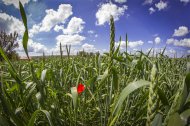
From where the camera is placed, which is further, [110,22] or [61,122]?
[61,122]

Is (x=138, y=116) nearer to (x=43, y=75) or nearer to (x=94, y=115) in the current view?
(x=94, y=115)

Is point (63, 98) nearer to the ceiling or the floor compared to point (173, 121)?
nearer to the floor

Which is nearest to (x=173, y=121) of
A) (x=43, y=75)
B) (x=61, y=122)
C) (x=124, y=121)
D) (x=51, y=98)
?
(x=124, y=121)

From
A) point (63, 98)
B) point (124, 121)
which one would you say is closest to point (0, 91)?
point (124, 121)

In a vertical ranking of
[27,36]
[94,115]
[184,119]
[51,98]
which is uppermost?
[27,36]

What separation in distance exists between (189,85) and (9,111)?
0.63m

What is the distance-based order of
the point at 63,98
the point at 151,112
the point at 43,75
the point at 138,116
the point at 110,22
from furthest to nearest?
the point at 63,98 < the point at 43,75 < the point at 138,116 < the point at 110,22 < the point at 151,112

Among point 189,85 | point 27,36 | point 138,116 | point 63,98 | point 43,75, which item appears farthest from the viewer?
point 63,98

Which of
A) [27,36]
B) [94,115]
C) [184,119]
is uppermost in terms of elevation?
[27,36]

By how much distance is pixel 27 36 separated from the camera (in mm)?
917

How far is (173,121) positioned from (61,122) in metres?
0.73

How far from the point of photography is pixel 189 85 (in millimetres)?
603

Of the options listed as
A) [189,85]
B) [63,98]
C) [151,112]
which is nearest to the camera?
[151,112]

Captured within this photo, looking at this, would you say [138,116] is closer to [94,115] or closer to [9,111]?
[94,115]
